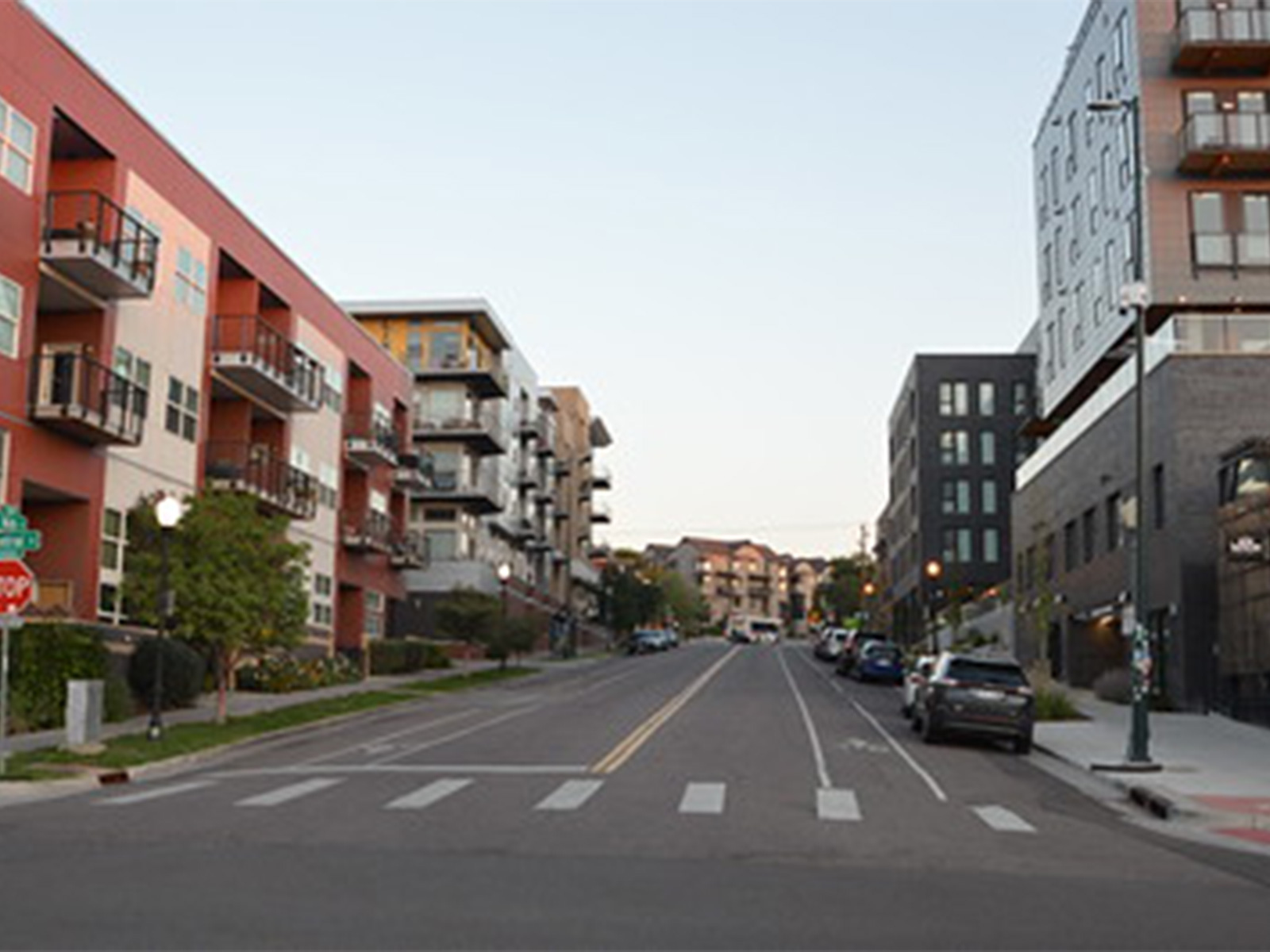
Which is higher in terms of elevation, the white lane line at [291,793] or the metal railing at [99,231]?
the metal railing at [99,231]

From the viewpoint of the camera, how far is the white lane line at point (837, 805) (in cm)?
1506

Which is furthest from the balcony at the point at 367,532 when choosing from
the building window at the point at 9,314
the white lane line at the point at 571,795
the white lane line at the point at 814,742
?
the white lane line at the point at 571,795

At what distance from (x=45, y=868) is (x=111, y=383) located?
72.5 feet

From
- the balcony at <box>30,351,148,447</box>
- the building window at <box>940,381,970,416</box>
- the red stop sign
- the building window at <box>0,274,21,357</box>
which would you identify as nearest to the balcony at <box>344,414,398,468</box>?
the balcony at <box>30,351,148,447</box>

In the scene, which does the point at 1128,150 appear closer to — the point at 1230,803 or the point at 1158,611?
the point at 1158,611

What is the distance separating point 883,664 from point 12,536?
113 ft

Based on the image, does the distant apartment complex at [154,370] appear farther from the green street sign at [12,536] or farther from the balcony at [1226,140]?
the balcony at [1226,140]

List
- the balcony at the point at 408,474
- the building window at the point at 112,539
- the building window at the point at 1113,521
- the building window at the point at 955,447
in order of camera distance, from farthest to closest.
Result: the building window at the point at 955,447 → the balcony at the point at 408,474 → the building window at the point at 1113,521 → the building window at the point at 112,539

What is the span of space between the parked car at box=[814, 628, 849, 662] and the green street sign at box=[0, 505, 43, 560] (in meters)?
49.6

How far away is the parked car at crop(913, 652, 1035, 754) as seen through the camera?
2488 cm

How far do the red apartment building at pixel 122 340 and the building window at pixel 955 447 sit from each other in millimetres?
52166

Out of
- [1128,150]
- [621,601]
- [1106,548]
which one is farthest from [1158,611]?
[621,601]

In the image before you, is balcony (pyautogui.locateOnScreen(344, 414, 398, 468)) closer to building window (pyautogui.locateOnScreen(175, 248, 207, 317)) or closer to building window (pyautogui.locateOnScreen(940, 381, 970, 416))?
building window (pyautogui.locateOnScreen(175, 248, 207, 317))

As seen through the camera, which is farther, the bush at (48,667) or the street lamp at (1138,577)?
the bush at (48,667)
